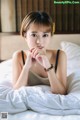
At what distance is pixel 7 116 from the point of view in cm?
→ 110

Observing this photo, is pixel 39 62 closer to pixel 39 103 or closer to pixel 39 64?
pixel 39 64

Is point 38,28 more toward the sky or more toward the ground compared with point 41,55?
more toward the sky

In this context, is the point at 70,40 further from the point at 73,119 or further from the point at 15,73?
the point at 73,119

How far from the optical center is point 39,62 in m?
1.51

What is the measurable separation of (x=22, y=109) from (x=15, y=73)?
0.43 metres

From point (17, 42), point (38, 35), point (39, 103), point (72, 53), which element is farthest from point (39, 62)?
point (17, 42)

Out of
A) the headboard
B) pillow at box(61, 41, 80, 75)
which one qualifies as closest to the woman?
pillow at box(61, 41, 80, 75)

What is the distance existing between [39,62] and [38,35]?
0.56ft

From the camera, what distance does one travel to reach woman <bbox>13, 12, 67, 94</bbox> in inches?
56.9

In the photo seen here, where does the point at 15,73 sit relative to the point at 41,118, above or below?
above

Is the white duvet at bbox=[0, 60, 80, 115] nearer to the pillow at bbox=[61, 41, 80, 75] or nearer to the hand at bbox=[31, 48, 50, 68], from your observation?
the hand at bbox=[31, 48, 50, 68]

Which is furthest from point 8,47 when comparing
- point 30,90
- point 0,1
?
point 30,90

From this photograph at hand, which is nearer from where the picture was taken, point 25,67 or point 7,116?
point 7,116

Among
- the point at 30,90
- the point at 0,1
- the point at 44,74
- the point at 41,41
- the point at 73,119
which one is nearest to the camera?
the point at 73,119
